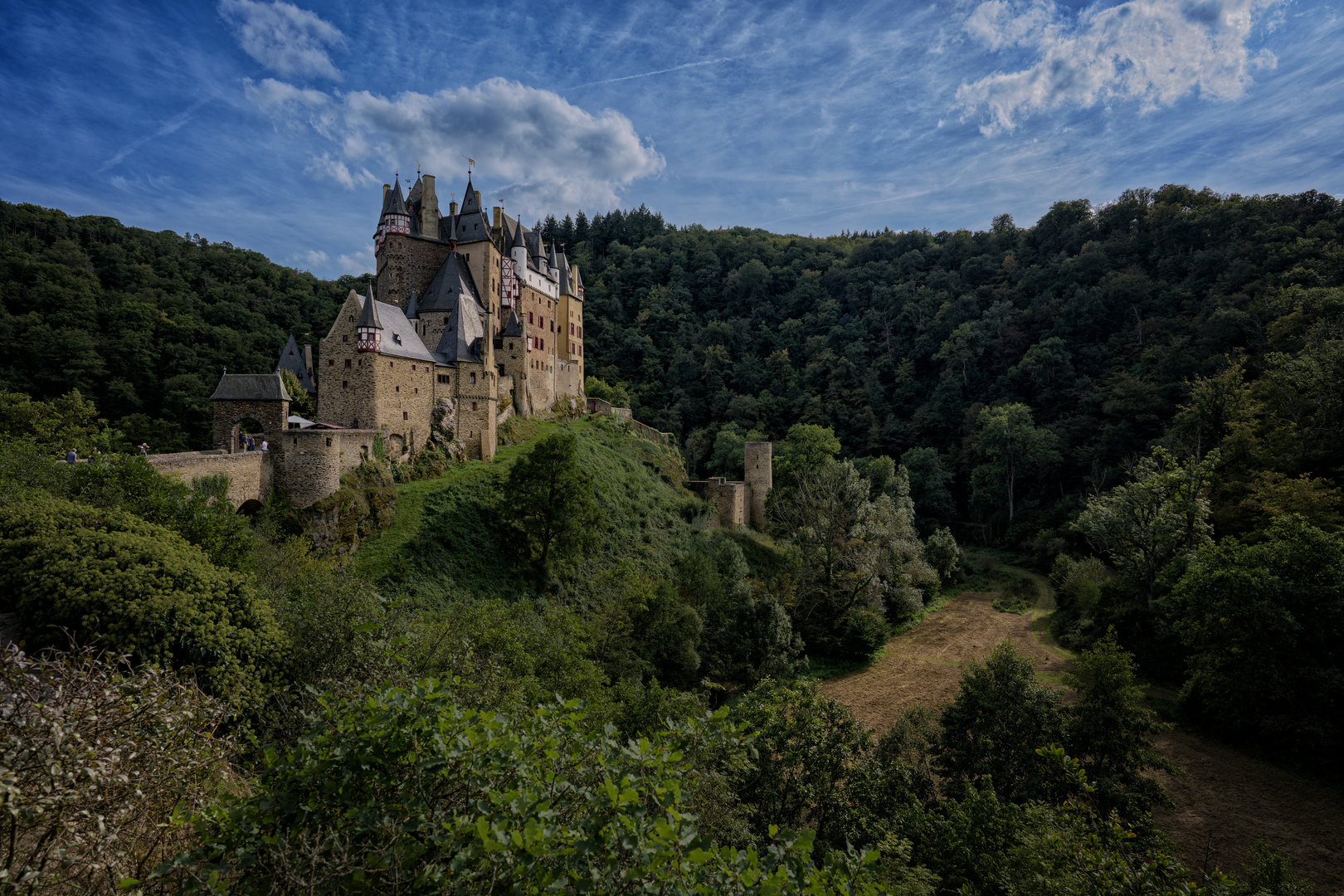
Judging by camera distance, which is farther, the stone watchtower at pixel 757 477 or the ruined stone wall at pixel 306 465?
the stone watchtower at pixel 757 477

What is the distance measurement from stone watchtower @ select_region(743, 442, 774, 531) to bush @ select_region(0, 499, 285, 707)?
3380 centimetres

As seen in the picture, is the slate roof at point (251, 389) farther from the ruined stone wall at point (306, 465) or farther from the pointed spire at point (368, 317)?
the pointed spire at point (368, 317)

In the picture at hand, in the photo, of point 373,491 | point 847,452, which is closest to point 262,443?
point 373,491

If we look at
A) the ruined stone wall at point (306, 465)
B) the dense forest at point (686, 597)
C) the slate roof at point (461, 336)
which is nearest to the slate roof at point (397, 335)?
the slate roof at point (461, 336)

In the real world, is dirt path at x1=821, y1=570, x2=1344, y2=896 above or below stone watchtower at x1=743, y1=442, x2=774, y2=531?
below

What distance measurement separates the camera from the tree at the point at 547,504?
25609 mm

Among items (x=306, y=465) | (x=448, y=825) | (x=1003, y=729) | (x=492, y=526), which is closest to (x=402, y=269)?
(x=306, y=465)

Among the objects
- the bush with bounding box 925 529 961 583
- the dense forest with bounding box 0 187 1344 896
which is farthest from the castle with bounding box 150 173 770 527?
the bush with bounding box 925 529 961 583

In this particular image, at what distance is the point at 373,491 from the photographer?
76.5 feet

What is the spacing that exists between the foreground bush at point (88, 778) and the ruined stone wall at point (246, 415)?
18403mm

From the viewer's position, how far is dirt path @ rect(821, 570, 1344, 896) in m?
15.2

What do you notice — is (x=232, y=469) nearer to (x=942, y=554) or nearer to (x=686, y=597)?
(x=686, y=597)

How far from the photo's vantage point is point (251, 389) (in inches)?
862

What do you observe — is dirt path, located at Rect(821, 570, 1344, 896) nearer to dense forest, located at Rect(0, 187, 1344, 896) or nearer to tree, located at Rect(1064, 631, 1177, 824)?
dense forest, located at Rect(0, 187, 1344, 896)
